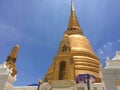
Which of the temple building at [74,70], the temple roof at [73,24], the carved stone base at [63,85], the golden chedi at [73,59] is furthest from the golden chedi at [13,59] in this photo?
the temple roof at [73,24]

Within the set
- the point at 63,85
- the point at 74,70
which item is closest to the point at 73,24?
the point at 74,70

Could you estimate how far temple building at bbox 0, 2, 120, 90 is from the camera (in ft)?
54.9

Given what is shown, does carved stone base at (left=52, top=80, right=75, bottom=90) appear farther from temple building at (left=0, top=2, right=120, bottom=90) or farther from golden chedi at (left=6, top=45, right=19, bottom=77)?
golden chedi at (left=6, top=45, right=19, bottom=77)

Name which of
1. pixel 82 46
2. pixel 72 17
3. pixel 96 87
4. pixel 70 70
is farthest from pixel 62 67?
pixel 72 17

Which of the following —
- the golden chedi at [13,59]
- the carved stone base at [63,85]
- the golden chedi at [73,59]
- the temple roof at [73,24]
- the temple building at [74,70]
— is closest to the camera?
the temple building at [74,70]

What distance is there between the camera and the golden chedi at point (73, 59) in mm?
26016

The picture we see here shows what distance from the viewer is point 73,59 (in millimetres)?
28078

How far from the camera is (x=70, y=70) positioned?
82.8 feet

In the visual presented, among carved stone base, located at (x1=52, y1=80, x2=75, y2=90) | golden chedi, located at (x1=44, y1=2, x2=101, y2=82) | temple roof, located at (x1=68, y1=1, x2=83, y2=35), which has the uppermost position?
temple roof, located at (x1=68, y1=1, x2=83, y2=35)

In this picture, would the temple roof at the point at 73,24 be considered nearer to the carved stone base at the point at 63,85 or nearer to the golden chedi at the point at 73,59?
the golden chedi at the point at 73,59

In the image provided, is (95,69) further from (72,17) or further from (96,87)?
(72,17)

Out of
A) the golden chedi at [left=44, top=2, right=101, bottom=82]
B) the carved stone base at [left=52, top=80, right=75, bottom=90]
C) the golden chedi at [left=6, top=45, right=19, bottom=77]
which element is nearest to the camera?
the carved stone base at [left=52, top=80, right=75, bottom=90]

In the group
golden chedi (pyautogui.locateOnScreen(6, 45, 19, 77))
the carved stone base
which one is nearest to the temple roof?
golden chedi (pyautogui.locateOnScreen(6, 45, 19, 77))

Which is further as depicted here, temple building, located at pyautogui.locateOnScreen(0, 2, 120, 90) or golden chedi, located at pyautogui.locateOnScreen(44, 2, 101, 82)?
golden chedi, located at pyautogui.locateOnScreen(44, 2, 101, 82)
